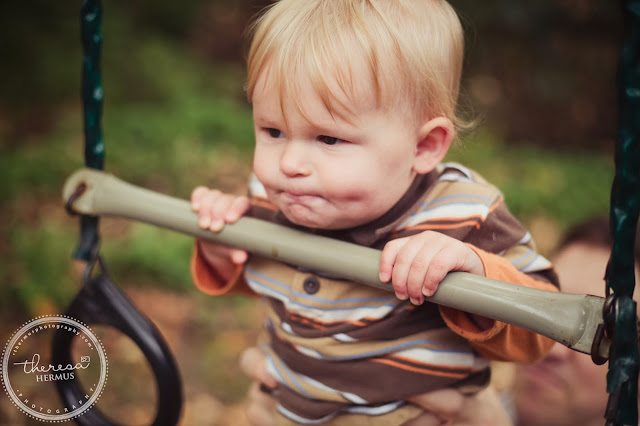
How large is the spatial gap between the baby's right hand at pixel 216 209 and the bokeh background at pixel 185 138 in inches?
16.8

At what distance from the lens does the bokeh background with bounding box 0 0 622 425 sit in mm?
2730

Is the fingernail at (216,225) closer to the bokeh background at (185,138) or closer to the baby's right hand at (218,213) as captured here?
the baby's right hand at (218,213)

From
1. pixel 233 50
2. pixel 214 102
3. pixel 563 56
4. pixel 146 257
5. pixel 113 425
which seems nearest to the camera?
pixel 113 425

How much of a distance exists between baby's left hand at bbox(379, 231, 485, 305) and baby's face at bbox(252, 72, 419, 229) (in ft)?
0.38

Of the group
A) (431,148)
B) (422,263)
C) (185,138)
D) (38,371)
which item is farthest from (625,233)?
(185,138)

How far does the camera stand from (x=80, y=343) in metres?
2.62

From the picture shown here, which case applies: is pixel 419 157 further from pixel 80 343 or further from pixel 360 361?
pixel 80 343

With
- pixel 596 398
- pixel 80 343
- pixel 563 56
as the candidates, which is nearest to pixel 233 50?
pixel 563 56

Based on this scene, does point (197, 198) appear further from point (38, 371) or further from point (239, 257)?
point (38, 371)

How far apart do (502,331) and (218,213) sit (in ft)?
1.74

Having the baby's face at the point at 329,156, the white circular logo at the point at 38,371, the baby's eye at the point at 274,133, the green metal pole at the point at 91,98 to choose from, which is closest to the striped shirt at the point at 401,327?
the baby's face at the point at 329,156

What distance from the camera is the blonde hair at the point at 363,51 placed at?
3.21ft

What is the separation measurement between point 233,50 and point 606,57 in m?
3.19

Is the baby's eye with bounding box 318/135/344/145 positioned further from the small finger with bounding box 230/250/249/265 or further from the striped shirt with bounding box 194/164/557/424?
the small finger with bounding box 230/250/249/265
